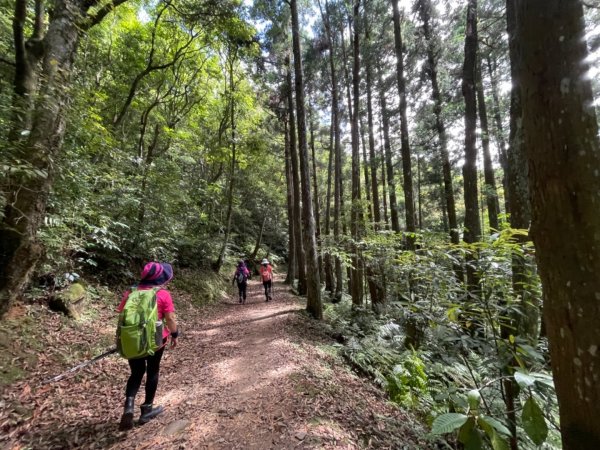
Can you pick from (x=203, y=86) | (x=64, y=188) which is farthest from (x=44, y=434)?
(x=203, y=86)

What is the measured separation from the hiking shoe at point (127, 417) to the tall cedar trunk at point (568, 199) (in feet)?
13.3

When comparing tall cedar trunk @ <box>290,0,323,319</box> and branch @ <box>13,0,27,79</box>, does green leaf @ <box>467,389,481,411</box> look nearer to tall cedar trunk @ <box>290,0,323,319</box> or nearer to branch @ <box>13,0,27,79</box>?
tall cedar trunk @ <box>290,0,323,319</box>

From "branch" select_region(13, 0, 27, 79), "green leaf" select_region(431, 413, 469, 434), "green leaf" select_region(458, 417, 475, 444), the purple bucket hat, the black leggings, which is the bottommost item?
the black leggings

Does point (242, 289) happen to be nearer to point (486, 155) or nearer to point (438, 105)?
point (438, 105)

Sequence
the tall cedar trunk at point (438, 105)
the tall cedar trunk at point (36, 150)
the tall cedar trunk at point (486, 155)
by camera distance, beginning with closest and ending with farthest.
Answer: the tall cedar trunk at point (36, 150), the tall cedar trunk at point (438, 105), the tall cedar trunk at point (486, 155)

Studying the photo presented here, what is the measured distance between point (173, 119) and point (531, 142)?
45.3ft

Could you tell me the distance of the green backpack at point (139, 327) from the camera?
329cm

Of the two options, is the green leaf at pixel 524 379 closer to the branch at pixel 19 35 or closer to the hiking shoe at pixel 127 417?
the hiking shoe at pixel 127 417

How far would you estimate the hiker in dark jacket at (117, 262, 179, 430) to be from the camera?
11.5 ft

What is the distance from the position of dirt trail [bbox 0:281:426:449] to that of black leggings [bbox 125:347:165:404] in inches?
15.7

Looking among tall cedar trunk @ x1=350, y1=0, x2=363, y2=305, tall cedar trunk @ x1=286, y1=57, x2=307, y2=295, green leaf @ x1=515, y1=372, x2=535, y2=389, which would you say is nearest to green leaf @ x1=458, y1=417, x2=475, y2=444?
green leaf @ x1=515, y1=372, x2=535, y2=389

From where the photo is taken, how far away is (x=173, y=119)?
13016 mm

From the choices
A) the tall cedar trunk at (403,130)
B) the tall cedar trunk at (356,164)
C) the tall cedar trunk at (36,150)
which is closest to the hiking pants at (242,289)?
the tall cedar trunk at (356,164)

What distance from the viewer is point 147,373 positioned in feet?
11.9
